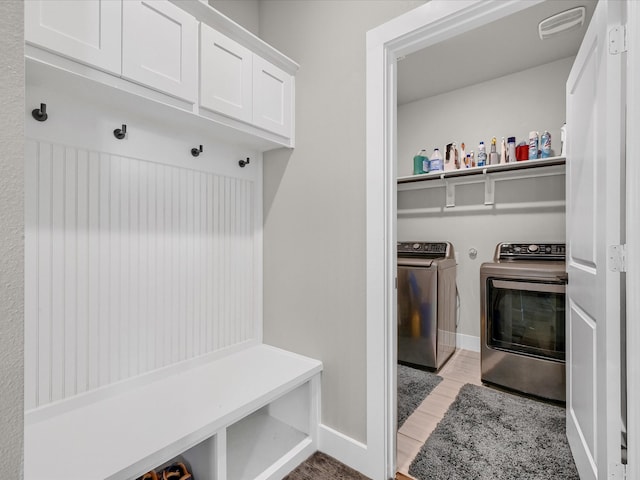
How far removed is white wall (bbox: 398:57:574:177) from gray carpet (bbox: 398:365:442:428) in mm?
2007

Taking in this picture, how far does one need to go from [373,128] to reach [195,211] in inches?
40.0

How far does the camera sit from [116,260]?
145cm

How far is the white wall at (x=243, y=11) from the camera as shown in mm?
1813

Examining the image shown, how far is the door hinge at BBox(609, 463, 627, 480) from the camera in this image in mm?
1014

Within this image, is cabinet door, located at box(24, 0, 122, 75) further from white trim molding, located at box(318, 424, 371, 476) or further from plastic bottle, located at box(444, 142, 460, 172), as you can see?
plastic bottle, located at box(444, 142, 460, 172)

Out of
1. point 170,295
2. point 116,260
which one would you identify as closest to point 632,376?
point 170,295

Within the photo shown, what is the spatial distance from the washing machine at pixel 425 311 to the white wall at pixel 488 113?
123 centimetres

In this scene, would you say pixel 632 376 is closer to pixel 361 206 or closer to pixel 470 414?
pixel 361 206

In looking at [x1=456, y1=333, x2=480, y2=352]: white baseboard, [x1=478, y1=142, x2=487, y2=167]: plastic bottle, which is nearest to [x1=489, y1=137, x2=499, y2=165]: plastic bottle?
[x1=478, y1=142, x2=487, y2=167]: plastic bottle

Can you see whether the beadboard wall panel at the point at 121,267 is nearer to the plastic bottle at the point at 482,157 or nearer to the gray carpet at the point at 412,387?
the gray carpet at the point at 412,387

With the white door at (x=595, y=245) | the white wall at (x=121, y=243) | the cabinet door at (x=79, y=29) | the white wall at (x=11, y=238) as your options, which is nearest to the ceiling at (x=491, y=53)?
the white door at (x=595, y=245)

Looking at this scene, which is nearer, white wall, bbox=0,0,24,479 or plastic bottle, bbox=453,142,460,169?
white wall, bbox=0,0,24,479

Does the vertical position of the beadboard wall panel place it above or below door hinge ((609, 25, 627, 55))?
below

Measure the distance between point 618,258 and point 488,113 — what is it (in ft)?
7.93
